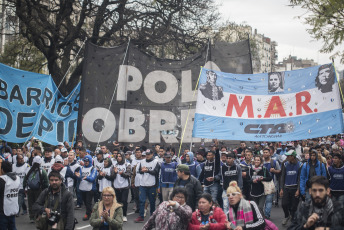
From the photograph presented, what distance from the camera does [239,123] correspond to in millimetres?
11867

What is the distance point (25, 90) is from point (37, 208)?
24.4 feet

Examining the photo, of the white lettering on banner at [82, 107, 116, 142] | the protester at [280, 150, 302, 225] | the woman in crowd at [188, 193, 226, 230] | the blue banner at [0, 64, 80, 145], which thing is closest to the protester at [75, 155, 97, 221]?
the blue banner at [0, 64, 80, 145]

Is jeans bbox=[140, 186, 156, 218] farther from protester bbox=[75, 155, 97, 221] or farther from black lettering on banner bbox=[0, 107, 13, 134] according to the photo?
black lettering on banner bbox=[0, 107, 13, 134]

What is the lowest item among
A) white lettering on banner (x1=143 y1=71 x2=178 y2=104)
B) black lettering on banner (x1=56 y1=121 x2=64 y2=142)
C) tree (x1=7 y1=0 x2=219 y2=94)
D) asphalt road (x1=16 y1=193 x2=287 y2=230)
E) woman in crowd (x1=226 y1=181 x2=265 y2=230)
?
asphalt road (x1=16 y1=193 x2=287 y2=230)

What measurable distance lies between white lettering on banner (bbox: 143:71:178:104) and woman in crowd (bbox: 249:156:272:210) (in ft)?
16.4

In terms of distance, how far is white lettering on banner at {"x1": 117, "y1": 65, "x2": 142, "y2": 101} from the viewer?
14.6 meters

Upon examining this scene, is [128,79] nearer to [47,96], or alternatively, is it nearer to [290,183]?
[47,96]

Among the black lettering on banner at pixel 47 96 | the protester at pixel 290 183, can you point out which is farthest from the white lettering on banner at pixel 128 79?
the protester at pixel 290 183

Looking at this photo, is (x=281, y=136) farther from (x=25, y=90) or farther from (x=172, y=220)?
(x=25, y=90)

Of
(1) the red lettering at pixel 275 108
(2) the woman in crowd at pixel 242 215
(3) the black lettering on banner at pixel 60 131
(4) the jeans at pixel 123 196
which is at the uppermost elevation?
(1) the red lettering at pixel 275 108

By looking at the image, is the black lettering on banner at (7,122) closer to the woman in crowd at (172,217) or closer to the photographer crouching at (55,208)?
the photographer crouching at (55,208)

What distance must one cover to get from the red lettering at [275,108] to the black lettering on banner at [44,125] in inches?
251

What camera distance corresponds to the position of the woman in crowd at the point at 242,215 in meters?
5.60

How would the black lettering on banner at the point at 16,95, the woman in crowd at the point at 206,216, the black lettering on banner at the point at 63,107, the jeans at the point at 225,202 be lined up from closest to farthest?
the woman in crowd at the point at 206,216 → the jeans at the point at 225,202 → the black lettering on banner at the point at 16,95 → the black lettering on banner at the point at 63,107
